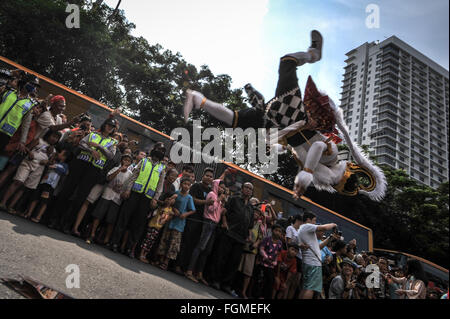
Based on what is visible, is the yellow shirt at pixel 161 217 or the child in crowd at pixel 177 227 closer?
the child in crowd at pixel 177 227

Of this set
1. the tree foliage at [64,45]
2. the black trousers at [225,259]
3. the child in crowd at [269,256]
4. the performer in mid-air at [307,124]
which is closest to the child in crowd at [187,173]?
the black trousers at [225,259]

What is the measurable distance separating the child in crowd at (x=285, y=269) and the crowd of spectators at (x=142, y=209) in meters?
0.02

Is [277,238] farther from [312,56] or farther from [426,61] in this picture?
[426,61]

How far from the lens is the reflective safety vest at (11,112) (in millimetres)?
4023

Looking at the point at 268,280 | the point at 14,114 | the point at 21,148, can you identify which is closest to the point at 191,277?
the point at 268,280

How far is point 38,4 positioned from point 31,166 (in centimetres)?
1186

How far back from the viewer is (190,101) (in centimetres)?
198

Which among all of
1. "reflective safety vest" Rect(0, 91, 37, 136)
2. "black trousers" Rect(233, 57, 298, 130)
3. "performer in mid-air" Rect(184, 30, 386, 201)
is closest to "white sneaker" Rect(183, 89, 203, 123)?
"performer in mid-air" Rect(184, 30, 386, 201)

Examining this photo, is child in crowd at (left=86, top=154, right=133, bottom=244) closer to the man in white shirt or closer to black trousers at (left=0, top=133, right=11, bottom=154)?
black trousers at (left=0, top=133, right=11, bottom=154)

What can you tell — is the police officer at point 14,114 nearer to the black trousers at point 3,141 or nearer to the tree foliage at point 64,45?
the black trousers at point 3,141

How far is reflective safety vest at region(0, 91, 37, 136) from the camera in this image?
4.02 meters

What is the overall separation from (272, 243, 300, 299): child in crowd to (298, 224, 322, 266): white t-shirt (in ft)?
1.93

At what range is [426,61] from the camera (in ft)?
214

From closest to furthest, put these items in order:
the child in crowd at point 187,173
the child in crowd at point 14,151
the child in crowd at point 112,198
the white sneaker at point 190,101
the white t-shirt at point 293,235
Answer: the white sneaker at point 190,101 → the child in crowd at point 14,151 → the child in crowd at point 112,198 → the child in crowd at point 187,173 → the white t-shirt at point 293,235
